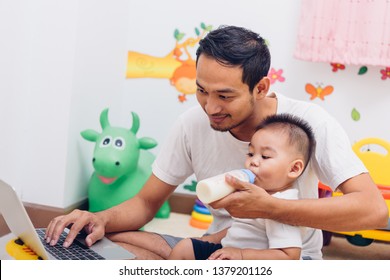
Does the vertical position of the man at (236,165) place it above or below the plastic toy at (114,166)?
above

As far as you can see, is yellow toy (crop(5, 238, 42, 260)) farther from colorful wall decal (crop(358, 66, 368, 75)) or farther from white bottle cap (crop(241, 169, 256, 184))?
colorful wall decal (crop(358, 66, 368, 75))

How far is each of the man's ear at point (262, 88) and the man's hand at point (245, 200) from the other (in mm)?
307

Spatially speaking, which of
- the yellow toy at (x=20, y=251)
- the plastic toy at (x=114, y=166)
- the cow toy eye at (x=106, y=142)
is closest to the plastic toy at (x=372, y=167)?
the plastic toy at (x=114, y=166)

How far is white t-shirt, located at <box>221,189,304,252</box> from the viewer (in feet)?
3.93

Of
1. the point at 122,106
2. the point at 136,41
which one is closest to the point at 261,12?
the point at 136,41

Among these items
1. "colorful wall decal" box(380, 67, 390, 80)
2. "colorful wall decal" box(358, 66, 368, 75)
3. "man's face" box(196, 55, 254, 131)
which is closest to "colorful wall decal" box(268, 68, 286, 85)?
"colorful wall decal" box(358, 66, 368, 75)

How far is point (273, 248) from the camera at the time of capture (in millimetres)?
1199

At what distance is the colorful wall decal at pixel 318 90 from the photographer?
2803 millimetres

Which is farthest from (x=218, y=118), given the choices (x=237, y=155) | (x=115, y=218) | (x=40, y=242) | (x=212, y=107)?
(x=40, y=242)

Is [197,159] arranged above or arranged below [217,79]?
below

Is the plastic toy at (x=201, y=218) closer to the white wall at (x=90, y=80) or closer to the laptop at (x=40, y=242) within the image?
the white wall at (x=90, y=80)

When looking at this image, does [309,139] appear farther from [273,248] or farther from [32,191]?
[32,191]

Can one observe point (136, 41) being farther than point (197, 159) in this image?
Yes
